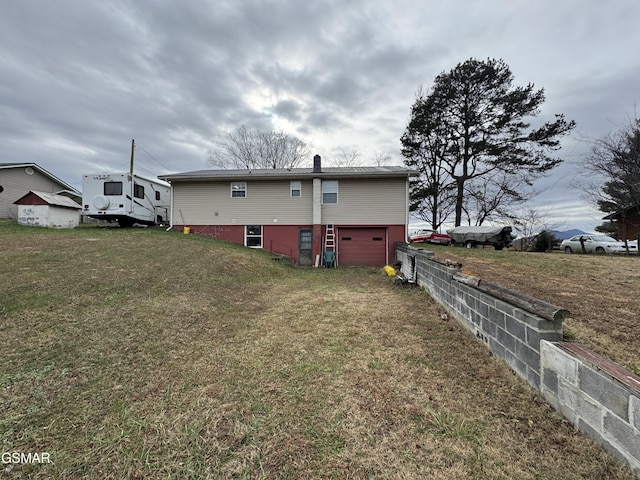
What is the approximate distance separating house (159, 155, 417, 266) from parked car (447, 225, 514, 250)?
8953 mm

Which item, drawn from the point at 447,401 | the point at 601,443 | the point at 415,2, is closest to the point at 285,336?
the point at 447,401

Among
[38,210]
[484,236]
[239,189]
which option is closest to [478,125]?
[484,236]

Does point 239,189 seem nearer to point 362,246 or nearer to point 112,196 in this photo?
point 112,196

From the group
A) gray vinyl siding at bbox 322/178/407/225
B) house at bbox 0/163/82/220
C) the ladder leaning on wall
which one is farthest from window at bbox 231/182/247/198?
house at bbox 0/163/82/220

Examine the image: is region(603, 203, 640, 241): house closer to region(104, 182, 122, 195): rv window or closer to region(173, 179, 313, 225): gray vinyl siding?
region(173, 179, 313, 225): gray vinyl siding

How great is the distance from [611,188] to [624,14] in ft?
43.7

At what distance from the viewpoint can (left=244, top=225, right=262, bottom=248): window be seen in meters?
13.4

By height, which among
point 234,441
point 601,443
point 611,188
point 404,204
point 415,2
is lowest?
point 234,441

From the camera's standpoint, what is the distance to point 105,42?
32.5 ft

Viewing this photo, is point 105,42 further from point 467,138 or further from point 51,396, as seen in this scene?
point 467,138

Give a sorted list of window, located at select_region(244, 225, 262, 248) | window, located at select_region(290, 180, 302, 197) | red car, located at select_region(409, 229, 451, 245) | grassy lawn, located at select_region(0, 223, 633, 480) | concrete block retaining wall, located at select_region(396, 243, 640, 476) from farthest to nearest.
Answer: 1. red car, located at select_region(409, 229, 451, 245)
2. window, located at select_region(244, 225, 262, 248)
3. window, located at select_region(290, 180, 302, 197)
4. grassy lawn, located at select_region(0, 223, 633, 480)
5. concrete block retaining wall, located at select_region(396, 243, 640, 476)

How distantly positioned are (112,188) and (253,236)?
7.55 meters

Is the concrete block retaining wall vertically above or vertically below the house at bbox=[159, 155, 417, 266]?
below

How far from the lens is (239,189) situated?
13453 mm
